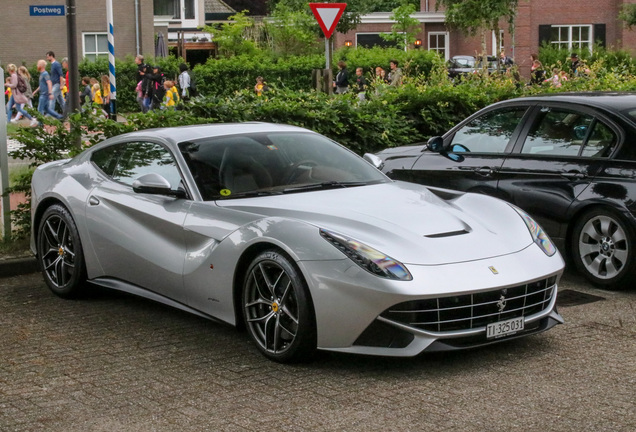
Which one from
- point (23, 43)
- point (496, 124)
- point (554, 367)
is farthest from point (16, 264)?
point (23, 43)

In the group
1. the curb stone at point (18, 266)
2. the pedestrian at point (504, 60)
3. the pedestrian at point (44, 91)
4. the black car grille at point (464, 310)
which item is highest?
the pedestrian at point (504, 60)

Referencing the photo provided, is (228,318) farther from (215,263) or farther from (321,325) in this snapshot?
(321,325)

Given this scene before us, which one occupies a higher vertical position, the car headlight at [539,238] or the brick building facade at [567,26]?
the brick building facade at [567,26]

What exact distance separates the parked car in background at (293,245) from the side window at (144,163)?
15 mm

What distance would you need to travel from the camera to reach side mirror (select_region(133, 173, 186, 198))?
6.57 meters

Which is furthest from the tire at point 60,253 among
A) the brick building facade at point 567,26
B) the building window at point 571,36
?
the building window at point 571,36

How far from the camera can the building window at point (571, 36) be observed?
171 feet

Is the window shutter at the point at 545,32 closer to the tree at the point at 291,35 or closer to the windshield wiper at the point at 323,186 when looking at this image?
the tree at the point at 291,35

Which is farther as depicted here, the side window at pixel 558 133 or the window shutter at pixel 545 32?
the window shutter at pixel 545 32

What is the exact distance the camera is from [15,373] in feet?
18.9

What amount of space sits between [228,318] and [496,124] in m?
3.95

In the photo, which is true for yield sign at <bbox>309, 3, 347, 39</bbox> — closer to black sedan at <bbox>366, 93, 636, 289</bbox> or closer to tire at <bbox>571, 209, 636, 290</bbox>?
black sedan at <bbox>366, 93, 636, 289</bbox>

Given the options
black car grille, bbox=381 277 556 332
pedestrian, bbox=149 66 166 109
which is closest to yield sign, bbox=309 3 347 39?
black car grille, bbox=381 277 556 332

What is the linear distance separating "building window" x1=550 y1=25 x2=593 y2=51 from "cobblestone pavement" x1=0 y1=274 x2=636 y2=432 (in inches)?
1871
